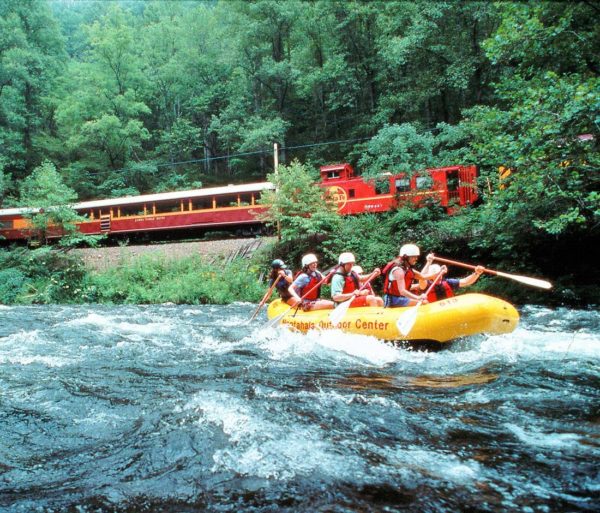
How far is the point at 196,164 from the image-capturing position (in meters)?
39.7

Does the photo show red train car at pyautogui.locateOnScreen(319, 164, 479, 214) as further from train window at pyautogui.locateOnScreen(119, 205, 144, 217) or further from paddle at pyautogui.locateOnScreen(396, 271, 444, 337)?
train window at pyautogui.locateOnScreen(119, 205, 144, 217)

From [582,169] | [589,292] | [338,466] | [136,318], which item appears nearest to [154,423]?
[338,466]

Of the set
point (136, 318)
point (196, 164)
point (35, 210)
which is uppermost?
point (196, 164)

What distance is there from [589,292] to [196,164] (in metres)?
34.2

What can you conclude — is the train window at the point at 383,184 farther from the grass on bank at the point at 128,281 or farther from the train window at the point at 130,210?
the train window at the point at 130,210

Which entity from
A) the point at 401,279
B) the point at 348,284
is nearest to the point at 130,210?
the point at 348,284

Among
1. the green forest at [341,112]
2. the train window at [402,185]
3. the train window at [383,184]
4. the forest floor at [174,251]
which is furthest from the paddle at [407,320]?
the forest floor at [174,251]

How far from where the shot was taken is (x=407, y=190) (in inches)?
703

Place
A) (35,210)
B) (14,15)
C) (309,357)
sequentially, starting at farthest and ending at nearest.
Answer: (14,15), (35,210), (309,357)

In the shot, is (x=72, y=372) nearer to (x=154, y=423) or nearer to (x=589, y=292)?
(x=154, y=423)

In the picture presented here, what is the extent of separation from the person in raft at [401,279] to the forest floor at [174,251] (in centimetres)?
1258

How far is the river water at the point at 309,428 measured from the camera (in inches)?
103

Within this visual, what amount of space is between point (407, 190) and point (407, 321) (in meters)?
12.5

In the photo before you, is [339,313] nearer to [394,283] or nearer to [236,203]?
[394,283]
